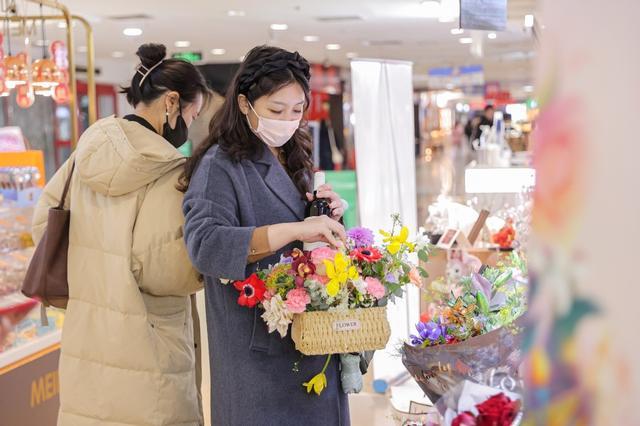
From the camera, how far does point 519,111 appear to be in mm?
6617

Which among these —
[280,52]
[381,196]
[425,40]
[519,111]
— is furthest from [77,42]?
[280,52]

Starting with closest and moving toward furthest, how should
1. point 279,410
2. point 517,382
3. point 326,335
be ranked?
point 517,382 → point 326,335 → point 279,410

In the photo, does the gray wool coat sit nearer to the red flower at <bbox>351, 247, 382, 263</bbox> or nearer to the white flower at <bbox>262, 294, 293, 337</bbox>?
the white flower at <bbox>262, 294, 293, 337</bbox>

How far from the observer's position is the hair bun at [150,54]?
2.58 m

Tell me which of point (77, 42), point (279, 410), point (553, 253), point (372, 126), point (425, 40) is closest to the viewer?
point (553, 253)

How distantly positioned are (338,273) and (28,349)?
2.67 metres

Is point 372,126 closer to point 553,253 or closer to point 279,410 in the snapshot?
point 279,410

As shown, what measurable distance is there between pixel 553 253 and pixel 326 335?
1.07 meters

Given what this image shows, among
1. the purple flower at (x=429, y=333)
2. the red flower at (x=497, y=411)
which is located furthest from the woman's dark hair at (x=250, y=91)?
the red flower at (x=497, y=411)

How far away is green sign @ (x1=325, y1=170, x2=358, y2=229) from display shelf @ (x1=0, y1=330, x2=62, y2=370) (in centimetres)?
519

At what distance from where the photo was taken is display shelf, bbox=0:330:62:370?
4016mm

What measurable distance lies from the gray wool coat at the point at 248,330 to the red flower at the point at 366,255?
26 cm

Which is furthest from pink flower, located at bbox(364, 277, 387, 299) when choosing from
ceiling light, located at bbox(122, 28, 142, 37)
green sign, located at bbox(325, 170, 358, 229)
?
ceiling light, located at bbox(122, 28, 142, 37)

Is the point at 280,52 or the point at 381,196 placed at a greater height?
the point at 280,52
